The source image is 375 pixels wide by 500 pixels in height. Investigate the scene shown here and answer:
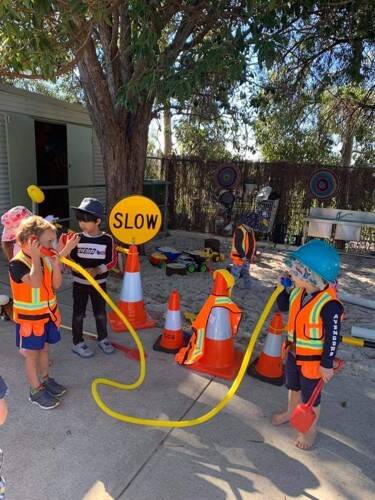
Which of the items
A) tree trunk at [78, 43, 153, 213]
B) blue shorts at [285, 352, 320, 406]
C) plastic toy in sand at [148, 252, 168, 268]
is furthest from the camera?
plastic toy in sand at [148, 252, 168, 268]

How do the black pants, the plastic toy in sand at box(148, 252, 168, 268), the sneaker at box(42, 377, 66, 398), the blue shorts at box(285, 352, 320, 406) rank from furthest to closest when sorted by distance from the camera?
the plastic toy in sand at box(148, 252, 168, 268)
the black pants
the sneaker at box(42, 377, 66, 398)
the blue shorts at box(285, 352, 320, 406)

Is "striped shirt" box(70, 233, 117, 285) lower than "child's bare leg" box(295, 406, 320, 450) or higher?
higher

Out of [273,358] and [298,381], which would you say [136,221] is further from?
[298,381]

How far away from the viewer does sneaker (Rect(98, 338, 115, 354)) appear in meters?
3.51

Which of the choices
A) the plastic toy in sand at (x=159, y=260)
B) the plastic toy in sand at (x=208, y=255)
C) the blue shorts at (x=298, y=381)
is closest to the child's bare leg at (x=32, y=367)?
the blue shorts at (x=298, y=381)

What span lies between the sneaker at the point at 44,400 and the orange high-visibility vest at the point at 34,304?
0.43 m

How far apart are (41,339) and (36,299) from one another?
0.29 meters

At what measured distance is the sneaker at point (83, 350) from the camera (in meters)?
3.44

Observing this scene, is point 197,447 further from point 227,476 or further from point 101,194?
point 101,194

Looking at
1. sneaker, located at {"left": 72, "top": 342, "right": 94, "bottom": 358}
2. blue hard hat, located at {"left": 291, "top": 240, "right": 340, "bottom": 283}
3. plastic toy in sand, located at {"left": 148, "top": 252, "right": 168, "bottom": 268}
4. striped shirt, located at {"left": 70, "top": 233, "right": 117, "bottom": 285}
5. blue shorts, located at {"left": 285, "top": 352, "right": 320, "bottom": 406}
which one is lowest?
sneaker, located at {"left": 72, "top": 342, "right": 94, "bottom": 358}

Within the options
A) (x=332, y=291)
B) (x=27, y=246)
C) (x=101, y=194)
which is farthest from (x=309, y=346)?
(x=101, y=194)

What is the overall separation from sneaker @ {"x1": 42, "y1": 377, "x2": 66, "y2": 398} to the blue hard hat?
1939 millimetres

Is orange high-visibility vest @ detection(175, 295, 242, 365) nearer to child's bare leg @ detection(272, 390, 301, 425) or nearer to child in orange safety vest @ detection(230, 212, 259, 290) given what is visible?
child's bare leg @ detection(272, 390, 301, 425)

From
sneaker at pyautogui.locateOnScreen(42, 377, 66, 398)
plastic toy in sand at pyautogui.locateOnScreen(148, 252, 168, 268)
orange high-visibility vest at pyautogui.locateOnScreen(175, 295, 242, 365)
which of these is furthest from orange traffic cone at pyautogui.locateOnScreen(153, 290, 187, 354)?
plastic toy in sand at pyautogui.locateOnScreen(148, 252, 168, 268)
